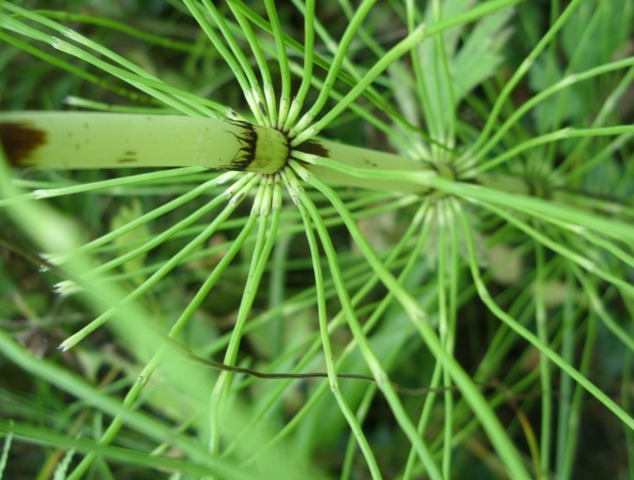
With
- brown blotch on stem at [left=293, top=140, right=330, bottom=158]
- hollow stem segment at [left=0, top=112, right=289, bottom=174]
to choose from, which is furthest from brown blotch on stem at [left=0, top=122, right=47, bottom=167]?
brown blotch on stem at [left=293, top=140, right=330, bottom=158]

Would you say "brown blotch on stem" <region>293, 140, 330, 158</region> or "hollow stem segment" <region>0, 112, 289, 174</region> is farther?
"brown blotch on stem" <region>293, 140, 330, 158</region>

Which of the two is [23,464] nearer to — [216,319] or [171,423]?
[171,423]

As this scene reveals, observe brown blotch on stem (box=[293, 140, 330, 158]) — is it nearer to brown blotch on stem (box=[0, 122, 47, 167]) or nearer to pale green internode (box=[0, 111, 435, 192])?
pale green internode (box=[0, 111, 435, 192])

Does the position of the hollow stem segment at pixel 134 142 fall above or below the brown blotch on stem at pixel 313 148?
below

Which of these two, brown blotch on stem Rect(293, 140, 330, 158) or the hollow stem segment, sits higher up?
brown blotch on stem Rect(293, 140, 330, 158)

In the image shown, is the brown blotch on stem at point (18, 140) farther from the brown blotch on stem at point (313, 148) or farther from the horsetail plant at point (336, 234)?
the brown blotch on stem at point (313, 148)

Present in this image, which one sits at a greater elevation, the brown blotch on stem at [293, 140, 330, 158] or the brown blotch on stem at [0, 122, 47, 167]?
the brown blotch on stem at [293, 140, 330, 158]

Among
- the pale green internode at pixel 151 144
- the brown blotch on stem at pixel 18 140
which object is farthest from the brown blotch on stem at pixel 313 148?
the brown blotch on stem at pixel 18 140
